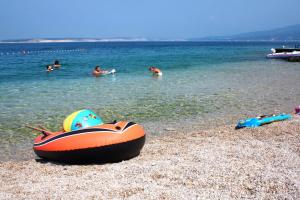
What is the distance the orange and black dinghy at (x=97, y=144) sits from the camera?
711 centimetres

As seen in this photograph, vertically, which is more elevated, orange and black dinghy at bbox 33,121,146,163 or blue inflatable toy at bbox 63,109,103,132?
blue inflatable toy at bbox 63,109,103,132

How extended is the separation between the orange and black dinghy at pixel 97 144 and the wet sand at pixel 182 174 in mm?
192

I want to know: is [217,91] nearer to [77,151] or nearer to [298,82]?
[298,82]

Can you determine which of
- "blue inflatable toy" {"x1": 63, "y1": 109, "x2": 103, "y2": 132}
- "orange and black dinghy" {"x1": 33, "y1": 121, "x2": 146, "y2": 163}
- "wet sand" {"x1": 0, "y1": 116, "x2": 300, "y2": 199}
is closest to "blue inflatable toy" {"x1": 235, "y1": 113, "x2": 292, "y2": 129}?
"wet sand" {"x1": 0, "y1": 116, "x2": 300, "y2": 199}

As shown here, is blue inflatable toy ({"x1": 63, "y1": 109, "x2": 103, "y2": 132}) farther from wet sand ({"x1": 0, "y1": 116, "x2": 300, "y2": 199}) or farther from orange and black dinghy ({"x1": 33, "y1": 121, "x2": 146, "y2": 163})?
wet sand ({"x1": 0, "y1": 116, "x2": 300, "y2": 199})

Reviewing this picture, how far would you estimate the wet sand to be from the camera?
5633mm

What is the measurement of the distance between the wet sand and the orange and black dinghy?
0.19 meters

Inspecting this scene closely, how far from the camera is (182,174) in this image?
643cm

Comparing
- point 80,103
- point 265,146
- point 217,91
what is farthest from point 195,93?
point 265,146

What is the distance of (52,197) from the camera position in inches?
220

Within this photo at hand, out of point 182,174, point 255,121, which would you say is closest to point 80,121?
point 182,174

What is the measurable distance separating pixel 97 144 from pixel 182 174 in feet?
5.75

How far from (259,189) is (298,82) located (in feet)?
53.4

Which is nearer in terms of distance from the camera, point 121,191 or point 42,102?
point 121,191
